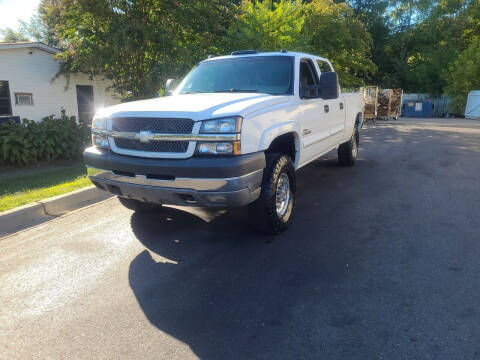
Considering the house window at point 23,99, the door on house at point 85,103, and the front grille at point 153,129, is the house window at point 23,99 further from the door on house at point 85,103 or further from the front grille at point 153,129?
the front grille at point 153,129

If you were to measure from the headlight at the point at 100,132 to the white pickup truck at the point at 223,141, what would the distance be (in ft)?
0.04

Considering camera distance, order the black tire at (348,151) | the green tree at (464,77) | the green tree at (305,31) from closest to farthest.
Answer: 1. the black tire at (348,151)
2. the green tree at (305,31)
3. the green tree at (464,77)

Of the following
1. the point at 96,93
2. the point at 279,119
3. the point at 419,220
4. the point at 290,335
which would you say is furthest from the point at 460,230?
the point at 96,93

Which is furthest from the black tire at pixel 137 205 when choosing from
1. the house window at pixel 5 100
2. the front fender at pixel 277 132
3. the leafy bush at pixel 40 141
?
the house window at pixel 5 100

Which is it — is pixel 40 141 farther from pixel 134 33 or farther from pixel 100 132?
pixel 100 132

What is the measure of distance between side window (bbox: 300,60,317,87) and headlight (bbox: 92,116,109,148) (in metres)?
2.54

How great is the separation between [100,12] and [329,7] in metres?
11.9

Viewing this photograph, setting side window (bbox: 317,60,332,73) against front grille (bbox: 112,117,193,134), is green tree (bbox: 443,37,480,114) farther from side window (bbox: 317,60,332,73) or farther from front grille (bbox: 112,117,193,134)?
front grille (bbox: 112,117,193,134)

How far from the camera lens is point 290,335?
2.56m

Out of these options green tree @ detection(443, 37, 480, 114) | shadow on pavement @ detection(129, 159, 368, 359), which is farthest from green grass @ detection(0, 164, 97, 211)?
green tree @ detection(443, 37, 480, 114)

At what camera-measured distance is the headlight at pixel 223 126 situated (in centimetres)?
346

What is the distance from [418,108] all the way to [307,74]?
29634mm

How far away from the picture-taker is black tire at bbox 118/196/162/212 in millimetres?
5020

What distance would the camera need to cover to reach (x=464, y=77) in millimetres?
29531
